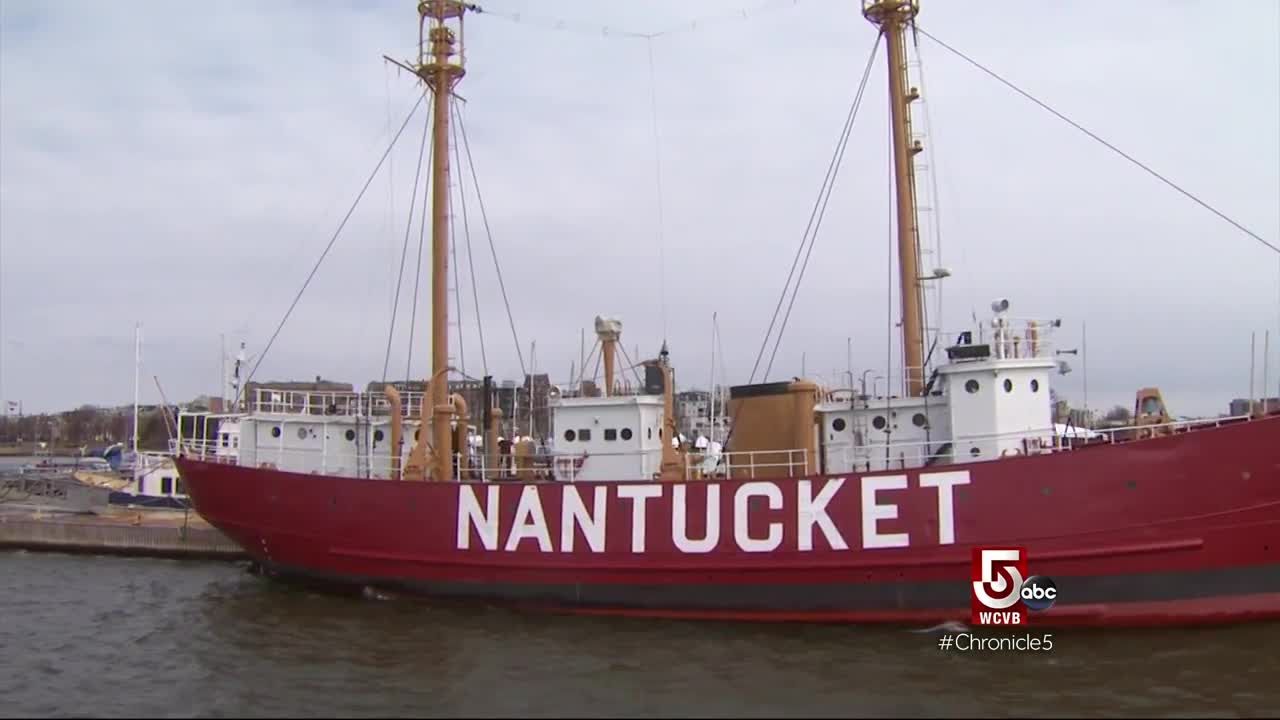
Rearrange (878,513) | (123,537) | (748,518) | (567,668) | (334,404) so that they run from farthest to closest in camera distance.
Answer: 1. (123,537)
2. (334,404)
3. (748,518)
4. (878,513)
5. (567,668)

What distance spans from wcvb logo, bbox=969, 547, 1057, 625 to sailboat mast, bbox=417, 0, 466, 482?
804 cm

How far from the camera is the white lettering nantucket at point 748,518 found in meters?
12.0

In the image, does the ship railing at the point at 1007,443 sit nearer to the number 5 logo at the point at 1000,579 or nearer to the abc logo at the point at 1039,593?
the number 5 logo at the point at 1000,579

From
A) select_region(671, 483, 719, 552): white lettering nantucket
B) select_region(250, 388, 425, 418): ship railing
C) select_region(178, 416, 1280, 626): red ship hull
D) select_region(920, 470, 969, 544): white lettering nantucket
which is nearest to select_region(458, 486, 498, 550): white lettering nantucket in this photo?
select_region(178, 416, 1280, 626): red ship hull

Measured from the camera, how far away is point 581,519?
499 inches

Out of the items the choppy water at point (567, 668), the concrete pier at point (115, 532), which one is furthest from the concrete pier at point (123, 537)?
the choppy water at point (567, 668)

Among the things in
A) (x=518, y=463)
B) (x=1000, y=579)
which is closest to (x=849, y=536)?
(x=1000, y=579)

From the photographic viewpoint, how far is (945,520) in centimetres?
1150

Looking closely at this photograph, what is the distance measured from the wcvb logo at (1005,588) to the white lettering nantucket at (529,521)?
238 inches

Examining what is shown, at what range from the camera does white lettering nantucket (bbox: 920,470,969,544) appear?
1147cm

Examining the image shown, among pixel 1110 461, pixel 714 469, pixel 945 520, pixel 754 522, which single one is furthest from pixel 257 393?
pixel 1110 461

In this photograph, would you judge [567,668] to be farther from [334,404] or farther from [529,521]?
[334,404]

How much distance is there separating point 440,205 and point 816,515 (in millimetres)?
8204

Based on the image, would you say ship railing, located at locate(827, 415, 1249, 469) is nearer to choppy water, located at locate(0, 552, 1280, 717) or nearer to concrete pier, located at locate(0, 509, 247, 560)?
choppy water, located at locate(0, 552, 1280, 717)
